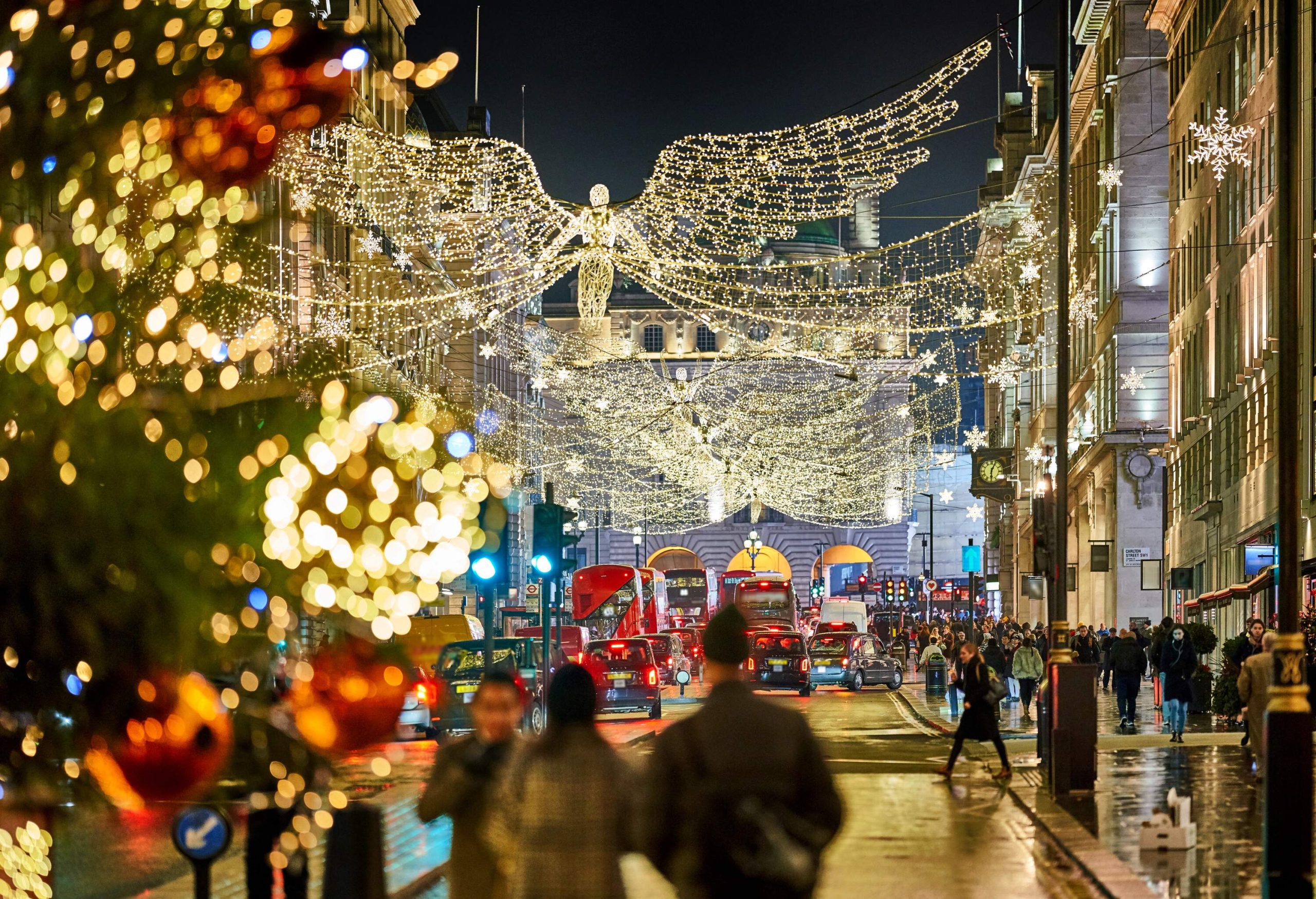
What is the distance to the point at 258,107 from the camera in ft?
16.3

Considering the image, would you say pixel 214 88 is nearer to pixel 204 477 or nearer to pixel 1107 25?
pixel 204 477

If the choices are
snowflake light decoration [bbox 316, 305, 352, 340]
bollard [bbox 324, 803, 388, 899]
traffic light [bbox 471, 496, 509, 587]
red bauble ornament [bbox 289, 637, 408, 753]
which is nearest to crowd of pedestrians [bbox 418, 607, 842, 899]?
bollard [bbox 324, 803, 388, 899]

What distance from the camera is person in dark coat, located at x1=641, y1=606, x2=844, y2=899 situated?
20.7 ft

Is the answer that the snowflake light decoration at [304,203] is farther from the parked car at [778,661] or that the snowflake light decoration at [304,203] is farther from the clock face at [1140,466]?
the clock face at [1140,466]

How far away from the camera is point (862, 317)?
94938 millimetres

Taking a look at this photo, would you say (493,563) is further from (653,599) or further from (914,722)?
(653,599)

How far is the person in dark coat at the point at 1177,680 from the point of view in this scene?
28.0 meters

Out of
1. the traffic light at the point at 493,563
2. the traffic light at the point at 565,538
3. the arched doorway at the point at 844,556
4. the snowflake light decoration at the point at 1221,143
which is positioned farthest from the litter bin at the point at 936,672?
the arched doorway at the point at 844,556

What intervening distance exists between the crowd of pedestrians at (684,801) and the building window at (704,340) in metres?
118

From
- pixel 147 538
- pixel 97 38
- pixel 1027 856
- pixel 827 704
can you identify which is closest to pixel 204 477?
pixel 147 538

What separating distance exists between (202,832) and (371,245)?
4740 cm

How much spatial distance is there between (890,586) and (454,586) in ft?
66.0

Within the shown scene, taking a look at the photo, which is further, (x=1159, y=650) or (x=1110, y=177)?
(x=1110, y=177)

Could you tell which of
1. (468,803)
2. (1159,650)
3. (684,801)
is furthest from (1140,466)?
(684,801)
